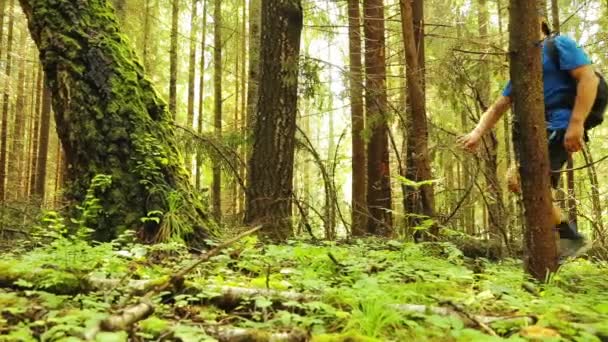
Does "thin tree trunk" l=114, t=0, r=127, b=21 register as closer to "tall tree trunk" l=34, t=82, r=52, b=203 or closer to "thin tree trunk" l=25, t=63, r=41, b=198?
"tall tree trunk" l=34, t=82, r=52, b=203

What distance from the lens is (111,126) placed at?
437 cm

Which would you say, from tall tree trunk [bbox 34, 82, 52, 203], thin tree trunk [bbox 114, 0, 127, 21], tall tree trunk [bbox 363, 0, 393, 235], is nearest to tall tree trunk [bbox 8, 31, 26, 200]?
tall tree trunk [bbox 34, 82, 52, 203]

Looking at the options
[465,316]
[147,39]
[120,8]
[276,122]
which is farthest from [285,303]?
[147,39]

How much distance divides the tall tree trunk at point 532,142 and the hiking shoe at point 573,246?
1.00 metres

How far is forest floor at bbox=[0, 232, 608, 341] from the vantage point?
1.89 metres

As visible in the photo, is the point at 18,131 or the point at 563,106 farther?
the point at 18,131

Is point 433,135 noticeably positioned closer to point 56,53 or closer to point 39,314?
point 56,53

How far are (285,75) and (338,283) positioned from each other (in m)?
3.47

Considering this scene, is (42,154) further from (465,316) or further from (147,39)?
(465,316)

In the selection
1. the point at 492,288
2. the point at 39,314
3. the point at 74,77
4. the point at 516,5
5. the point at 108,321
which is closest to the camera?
the point at 108,321

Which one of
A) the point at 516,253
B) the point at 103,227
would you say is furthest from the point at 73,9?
the point at 516,253

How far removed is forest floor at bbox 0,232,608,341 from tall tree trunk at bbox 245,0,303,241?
2.20 metres

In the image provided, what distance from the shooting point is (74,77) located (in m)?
4.52

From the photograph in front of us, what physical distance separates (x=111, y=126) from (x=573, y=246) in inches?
161
